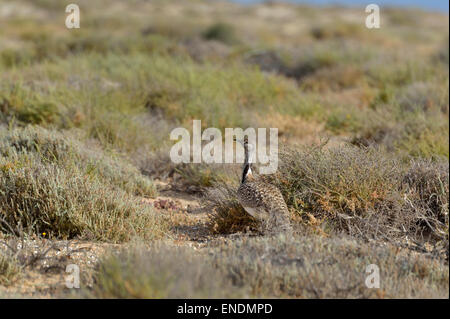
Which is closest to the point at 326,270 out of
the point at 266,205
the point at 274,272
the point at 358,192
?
the point at 274,272

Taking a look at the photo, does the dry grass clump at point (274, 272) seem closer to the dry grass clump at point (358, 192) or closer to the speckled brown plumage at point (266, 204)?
the speckled brown plumage at point (266, 204)

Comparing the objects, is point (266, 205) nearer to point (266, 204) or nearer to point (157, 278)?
point (266, 204)

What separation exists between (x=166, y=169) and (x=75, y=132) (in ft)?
4.38

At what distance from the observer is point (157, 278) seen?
11.5 feet

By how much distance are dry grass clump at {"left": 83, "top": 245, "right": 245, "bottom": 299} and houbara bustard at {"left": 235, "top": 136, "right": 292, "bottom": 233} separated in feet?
3.17

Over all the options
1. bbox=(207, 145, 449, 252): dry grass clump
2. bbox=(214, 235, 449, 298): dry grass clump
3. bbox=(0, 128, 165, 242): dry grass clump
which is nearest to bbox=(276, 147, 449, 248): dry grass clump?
bbox=(207, 145, 449, 252): dry grass clump

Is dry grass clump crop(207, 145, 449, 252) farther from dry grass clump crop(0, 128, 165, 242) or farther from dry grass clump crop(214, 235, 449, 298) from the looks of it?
dry grass clump crop(0, 128, 165, 242)

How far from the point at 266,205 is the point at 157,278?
152cm

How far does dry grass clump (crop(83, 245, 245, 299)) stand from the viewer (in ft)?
11.4

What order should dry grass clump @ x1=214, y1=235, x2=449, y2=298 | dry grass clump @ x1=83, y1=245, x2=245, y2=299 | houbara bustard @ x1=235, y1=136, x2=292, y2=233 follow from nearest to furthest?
dry grass clump @ x1=83, y1=245, x2=245, y2=299, dry grass clump @ x1=214, y1=235, x2=449, y2=298, houbara bustard @ x1=235, y1=136, x2=292, y2=233

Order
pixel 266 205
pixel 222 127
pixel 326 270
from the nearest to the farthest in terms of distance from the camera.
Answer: pixel 326 270 → pixel 266 205 → pixel 222 127

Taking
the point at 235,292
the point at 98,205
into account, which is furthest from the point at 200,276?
the point at 98,205
